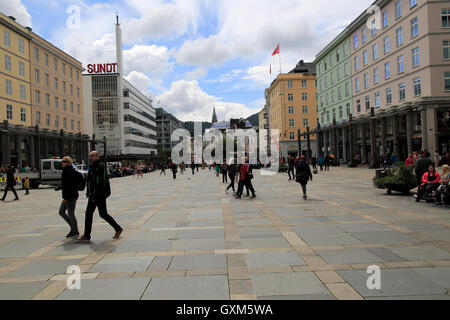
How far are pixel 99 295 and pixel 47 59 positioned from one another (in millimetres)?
51757

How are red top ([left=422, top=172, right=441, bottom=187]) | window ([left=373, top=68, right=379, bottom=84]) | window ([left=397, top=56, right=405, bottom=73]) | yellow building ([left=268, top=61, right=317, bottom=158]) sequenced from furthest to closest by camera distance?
yellow building ([left=268, top=61, right=317, bottom=158])
window ([left=373, top=68, right=379, bottom=84])
window ([left=397, top=56, right=405, bottom=73])
red top ([left=422, top=172, right=441, bottom=187])

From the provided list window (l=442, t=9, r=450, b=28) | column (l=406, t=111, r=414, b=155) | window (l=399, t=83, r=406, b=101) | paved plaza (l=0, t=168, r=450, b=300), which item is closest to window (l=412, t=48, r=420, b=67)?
window (l=399, t=83, r=406, b=101)

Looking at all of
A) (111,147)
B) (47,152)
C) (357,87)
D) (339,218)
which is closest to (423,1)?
(357,87)

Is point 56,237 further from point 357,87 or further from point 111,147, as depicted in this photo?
point 111,147

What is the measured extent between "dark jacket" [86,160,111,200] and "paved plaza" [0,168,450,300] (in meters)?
0.92

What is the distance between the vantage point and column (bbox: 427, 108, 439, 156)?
31016 mm

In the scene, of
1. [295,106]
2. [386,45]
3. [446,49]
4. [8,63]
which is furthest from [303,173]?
[295,106]

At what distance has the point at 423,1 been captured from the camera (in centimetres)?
3138

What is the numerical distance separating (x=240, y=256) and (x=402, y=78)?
35999 mm

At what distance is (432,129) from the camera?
31000mm

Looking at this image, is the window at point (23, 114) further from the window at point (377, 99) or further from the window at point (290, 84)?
the window at point (290, 84)

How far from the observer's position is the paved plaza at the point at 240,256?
165 inches

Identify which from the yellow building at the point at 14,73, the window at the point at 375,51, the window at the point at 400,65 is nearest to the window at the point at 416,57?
the window at the point at 400,65

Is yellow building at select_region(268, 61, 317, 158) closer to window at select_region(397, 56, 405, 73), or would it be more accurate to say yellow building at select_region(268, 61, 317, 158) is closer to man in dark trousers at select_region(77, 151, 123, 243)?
window at select_region(397, 56, 405, 73)
